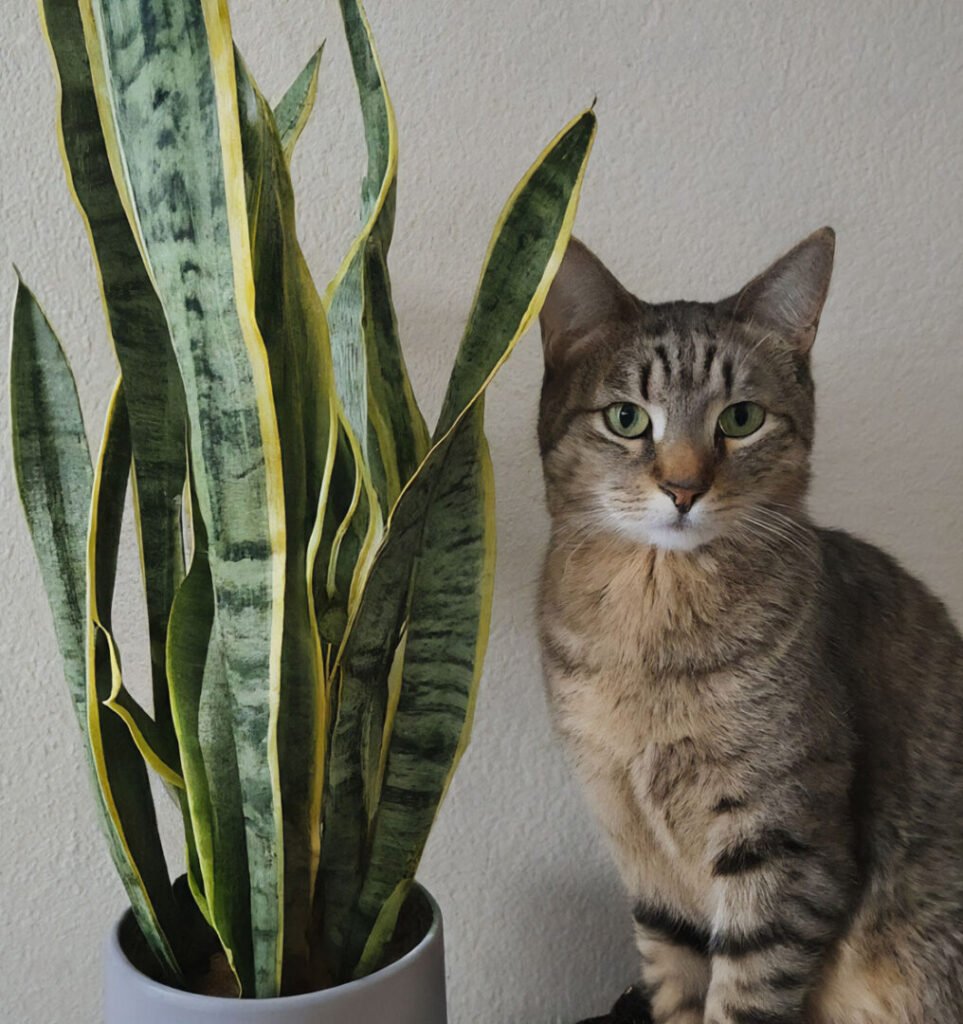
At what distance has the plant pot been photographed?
0.63 m

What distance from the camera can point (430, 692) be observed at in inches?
28.2

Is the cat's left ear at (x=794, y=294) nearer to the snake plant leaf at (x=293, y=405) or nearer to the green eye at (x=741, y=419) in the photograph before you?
the green eye at (x=741, y=419)

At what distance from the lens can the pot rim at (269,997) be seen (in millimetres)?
632

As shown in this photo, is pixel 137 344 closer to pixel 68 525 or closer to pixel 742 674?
pixel 68 525

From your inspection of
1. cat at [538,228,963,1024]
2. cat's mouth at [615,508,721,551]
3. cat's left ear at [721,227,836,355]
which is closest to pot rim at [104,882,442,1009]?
cat at [538,228,963,1024]

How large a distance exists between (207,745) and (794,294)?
0.57 metres

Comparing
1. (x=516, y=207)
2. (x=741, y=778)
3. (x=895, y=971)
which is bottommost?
(x=895, y=971)

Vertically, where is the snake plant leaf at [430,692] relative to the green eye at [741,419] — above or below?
below

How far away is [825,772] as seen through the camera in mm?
763

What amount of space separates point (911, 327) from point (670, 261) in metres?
0.28

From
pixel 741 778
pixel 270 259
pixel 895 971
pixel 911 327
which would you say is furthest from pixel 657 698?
pixel 911 327

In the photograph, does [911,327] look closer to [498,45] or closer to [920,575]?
[920,575]

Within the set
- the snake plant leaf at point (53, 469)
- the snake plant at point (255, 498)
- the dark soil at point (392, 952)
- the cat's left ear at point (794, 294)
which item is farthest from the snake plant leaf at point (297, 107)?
the dark soil at point (392, 952)

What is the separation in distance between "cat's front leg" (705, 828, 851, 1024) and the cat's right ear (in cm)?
42
